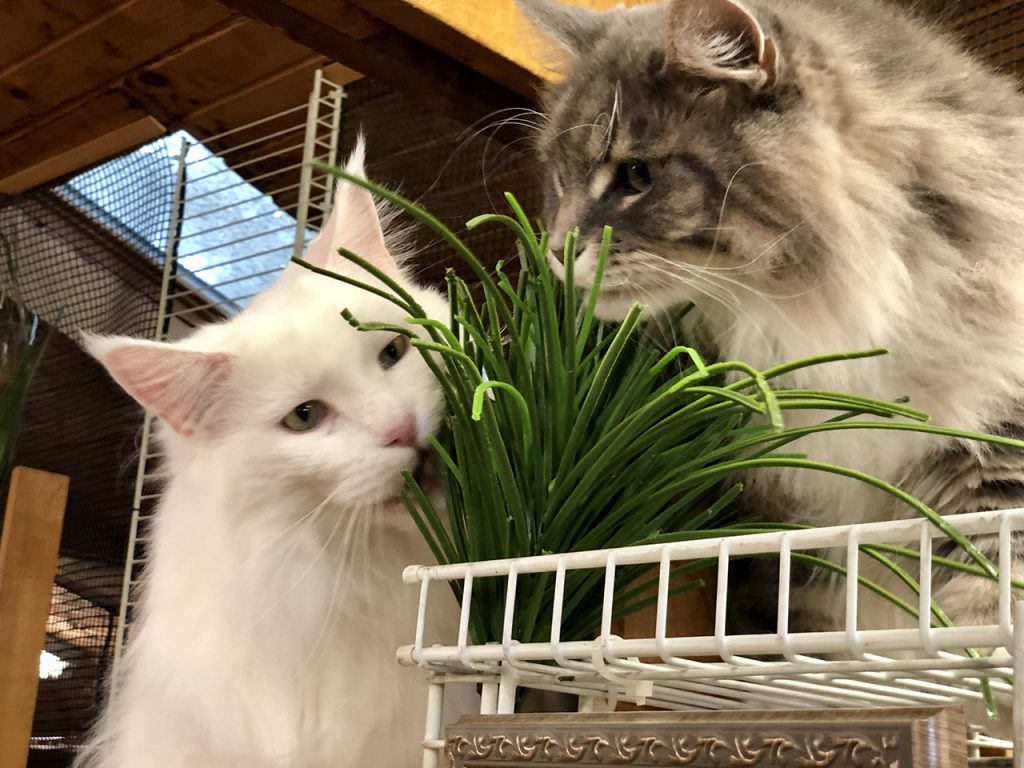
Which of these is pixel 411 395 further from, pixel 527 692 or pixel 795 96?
pixel 795 96

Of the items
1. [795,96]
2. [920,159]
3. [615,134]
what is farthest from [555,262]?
[920,159]

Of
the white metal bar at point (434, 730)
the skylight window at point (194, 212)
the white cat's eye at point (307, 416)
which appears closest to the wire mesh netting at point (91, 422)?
the skylight window at point (194, 212)

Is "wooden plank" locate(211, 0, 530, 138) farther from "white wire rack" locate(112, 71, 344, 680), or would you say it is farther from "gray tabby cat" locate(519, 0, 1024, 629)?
"gray tabby cat" locate(519, 0, 1024, 629)

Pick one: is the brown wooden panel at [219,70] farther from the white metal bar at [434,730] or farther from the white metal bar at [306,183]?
the white metal bar at [434,730]

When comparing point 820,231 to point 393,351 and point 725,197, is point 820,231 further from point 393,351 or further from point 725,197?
point 393,351

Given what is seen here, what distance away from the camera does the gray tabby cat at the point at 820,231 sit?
0.94m

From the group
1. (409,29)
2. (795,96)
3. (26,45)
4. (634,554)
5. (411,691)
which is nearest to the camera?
(634,554)

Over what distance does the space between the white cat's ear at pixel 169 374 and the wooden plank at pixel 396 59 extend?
0.74 metres

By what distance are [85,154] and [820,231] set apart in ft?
7.13

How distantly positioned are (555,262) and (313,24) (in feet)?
2.70

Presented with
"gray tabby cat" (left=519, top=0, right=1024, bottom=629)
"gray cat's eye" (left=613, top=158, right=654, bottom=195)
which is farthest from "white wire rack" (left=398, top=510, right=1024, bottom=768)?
"gray cat's eye" (left=613, top=158, right=654, bottom=195)

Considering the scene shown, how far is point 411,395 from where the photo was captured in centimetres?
88

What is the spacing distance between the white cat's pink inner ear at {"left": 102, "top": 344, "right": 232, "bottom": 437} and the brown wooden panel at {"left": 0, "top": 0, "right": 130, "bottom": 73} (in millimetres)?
1382

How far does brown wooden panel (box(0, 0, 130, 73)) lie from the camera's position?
204cm
